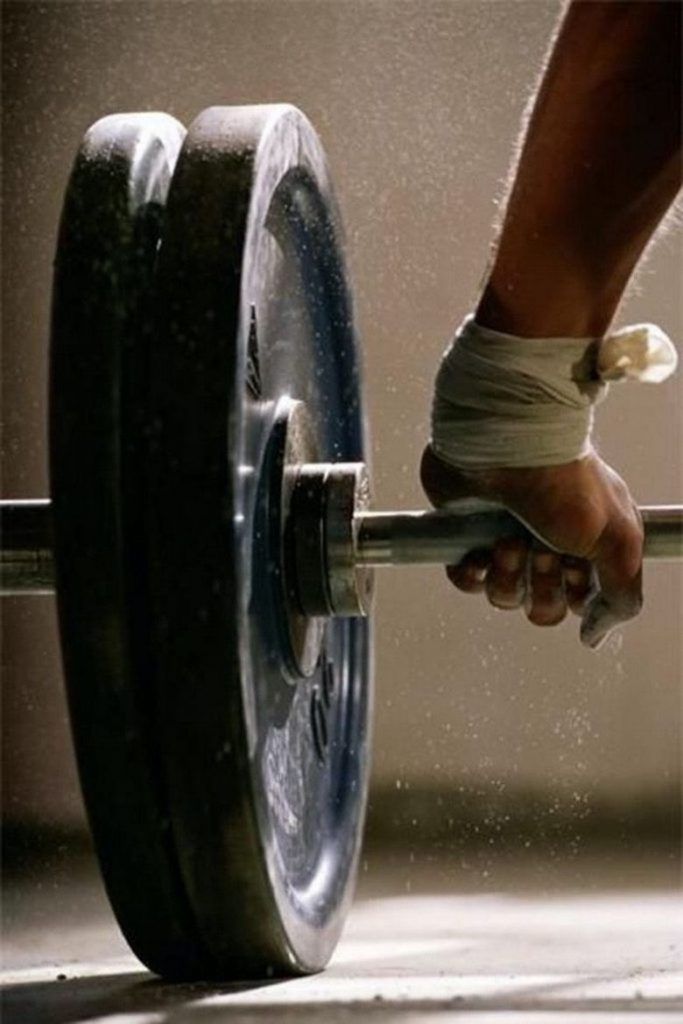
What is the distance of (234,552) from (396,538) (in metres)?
0.20

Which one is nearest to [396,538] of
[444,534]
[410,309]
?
[444,534]

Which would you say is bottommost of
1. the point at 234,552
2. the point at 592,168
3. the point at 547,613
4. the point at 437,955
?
the point at 437,955

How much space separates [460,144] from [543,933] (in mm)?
814

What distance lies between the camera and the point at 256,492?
3.36 ft

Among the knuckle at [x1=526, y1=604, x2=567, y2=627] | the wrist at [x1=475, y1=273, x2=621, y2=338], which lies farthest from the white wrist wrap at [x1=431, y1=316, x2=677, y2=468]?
the knuckle at [x1=526, y1=604, x2=567, y2=627]

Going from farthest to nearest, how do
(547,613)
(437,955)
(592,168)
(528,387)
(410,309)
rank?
1. (410,309)
2. (437,955)
3. (547,613)
4. (528,387)
5. (592,168)

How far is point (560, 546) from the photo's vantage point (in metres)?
1.06

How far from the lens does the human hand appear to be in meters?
1.04

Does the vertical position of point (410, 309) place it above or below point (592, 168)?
below

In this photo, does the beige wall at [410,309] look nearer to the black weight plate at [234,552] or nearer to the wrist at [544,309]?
the black weight plate at [234,552]

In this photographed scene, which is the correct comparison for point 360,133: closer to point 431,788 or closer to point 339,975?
point 431,788

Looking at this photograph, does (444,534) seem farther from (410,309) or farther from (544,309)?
(410,309)

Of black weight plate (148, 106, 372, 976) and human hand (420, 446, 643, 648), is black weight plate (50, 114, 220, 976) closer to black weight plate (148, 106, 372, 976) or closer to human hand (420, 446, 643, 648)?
black weight plate (148, 106, 372, 976)

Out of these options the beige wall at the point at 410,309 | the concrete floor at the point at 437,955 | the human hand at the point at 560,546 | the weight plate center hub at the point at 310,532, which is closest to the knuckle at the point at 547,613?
the human hand at the point at 560,546
